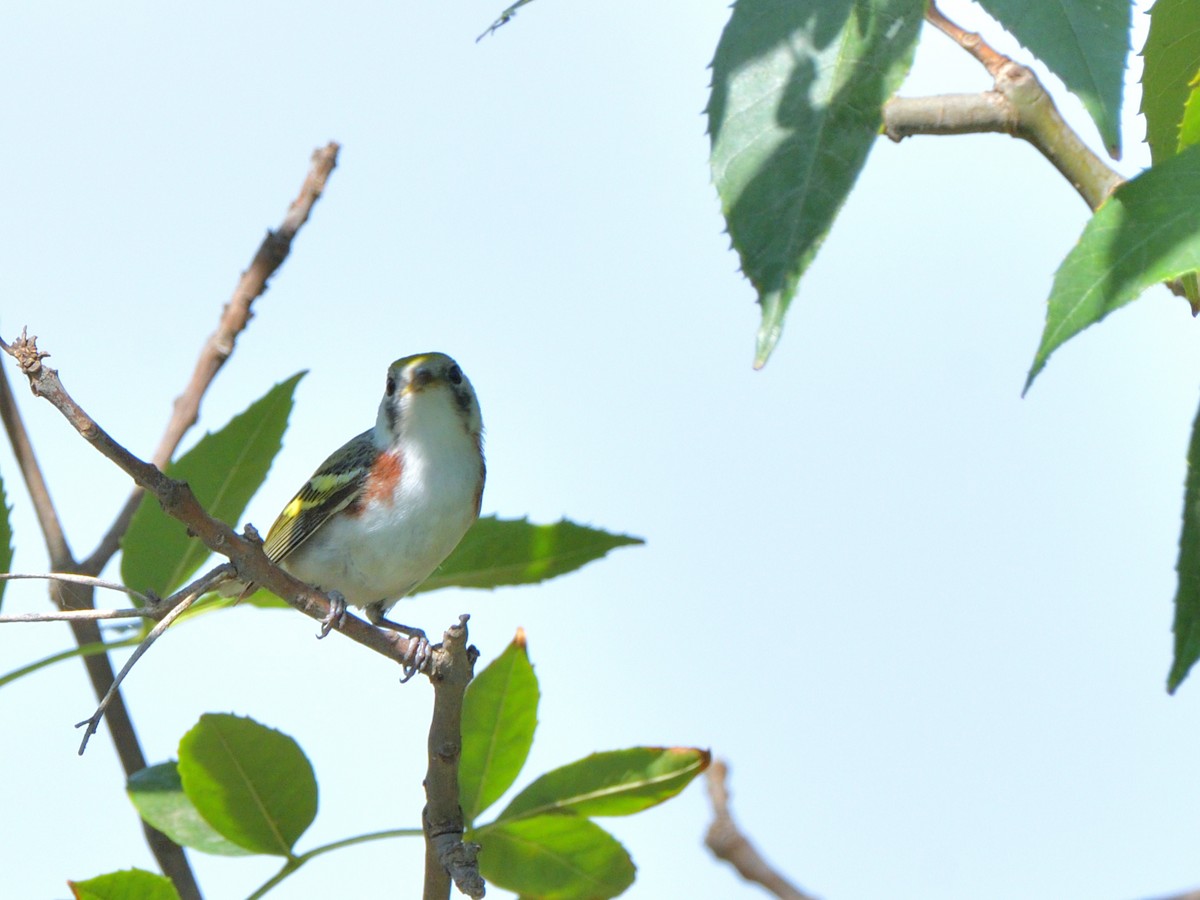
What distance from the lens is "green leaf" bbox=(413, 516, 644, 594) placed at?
224 cm

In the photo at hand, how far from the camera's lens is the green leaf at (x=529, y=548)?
88.1 inches

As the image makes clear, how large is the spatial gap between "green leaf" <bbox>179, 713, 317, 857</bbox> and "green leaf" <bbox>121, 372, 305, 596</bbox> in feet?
1.35

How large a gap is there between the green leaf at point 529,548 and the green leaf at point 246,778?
18.9 inches

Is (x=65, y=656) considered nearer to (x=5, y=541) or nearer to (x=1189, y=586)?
(x=5, y=541)

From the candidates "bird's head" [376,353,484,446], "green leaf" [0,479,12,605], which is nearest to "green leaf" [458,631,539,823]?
"green leaf" [0,479,12,605]

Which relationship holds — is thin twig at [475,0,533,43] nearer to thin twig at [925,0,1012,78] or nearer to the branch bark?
thin twig at [925,0,1012,78]

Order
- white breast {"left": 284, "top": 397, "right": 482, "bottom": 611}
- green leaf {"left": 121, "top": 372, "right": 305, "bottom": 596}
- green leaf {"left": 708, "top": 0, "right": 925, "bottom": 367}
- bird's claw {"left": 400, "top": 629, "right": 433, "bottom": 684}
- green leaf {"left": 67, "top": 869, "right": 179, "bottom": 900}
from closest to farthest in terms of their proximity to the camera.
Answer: green leaf {"left": 708, "top": 0, "right": 925, "bottom": 367}, green leaf {"left": 67, "top": 869, "right": 179, "bottom": 900}, bird's claw {"left": 400, "top": 629, "right": 433, "bottom": 684}, green leaf {"left": 121, "top": 372, "right": 305, "bottom": 596}, white breast {"left": 284, "top": 397, "right": 482, "bottom": 611}

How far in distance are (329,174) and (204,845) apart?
1.41 metres

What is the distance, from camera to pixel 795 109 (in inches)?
45.6

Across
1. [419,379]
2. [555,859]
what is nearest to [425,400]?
[419,379]

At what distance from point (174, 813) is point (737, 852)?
1314 mm

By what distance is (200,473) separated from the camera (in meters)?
2.35

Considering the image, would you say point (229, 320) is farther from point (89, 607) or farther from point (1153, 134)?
point (1153, 134)

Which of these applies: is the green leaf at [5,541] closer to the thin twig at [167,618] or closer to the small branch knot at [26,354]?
the thin twig at [167,618]
